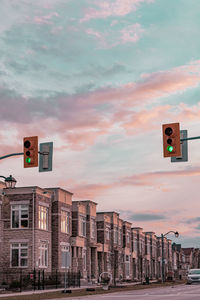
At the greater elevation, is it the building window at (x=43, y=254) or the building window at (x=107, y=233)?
the building window at (x=107, y=233)

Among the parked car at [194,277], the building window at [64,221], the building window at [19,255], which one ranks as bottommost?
the parked car at [194,277]

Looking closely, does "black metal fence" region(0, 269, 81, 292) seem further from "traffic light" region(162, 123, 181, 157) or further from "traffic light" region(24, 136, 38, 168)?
"traffic light" region(162, 123, 181, 157)

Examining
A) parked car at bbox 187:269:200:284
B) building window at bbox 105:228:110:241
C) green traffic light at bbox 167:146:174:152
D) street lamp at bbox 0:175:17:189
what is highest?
street lamp at bbox 0:175:17:189

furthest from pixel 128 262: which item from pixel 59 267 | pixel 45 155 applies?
pixel 45 155

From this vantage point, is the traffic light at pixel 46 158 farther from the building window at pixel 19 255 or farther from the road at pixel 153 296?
the building window at pixel 19 255

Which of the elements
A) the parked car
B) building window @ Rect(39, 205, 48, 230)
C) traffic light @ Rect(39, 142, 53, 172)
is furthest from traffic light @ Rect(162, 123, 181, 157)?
the parked car

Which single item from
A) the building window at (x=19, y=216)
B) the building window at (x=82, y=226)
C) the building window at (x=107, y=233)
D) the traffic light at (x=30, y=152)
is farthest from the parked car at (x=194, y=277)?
the traffic light at (x=30, y=152)

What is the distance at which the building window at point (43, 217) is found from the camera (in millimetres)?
52375

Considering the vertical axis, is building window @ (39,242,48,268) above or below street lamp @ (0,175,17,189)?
below

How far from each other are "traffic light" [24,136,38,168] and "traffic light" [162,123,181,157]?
5300 millimetres

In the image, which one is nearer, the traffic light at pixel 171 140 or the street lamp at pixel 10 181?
the traffic light at pixel 171 140

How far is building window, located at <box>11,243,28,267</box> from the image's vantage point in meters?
50.8

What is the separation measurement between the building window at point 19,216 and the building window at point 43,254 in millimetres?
2765

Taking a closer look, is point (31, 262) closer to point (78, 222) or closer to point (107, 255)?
point (78, 222)
